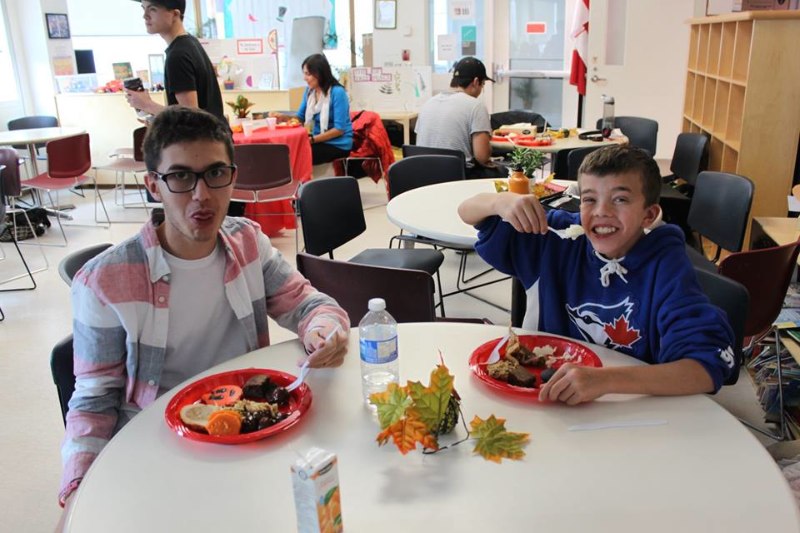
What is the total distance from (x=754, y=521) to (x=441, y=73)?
754 centimetres

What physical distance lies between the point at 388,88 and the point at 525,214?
6653mm

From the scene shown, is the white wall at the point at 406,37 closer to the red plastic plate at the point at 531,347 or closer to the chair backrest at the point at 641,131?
the chair backrest at the point at 641,131

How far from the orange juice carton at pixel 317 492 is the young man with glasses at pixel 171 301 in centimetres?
56

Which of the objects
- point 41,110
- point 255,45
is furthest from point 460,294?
point 41,110

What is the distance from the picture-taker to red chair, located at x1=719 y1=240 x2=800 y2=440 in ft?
7.39

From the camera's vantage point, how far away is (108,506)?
1.04m

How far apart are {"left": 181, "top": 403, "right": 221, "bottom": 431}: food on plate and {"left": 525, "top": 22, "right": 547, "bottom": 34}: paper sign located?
7.42m

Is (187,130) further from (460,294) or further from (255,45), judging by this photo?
(255,45)

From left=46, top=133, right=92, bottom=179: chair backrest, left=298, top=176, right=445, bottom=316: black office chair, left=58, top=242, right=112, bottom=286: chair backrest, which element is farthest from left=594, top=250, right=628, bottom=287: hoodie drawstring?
left=46, top=133, right=92, bottom=179: chair backrest

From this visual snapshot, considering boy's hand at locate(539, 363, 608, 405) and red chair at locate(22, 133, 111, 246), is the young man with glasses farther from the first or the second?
red chair at locate(22, 133, 111, 246)

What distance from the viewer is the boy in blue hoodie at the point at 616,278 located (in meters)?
1.34

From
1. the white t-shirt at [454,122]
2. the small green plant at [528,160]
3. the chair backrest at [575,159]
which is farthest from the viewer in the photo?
the white t-shirt at [454,122]

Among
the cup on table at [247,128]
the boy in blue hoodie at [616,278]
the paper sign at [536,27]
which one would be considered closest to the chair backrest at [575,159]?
the cup on table at [247,128]

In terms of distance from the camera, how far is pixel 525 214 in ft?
5.32
